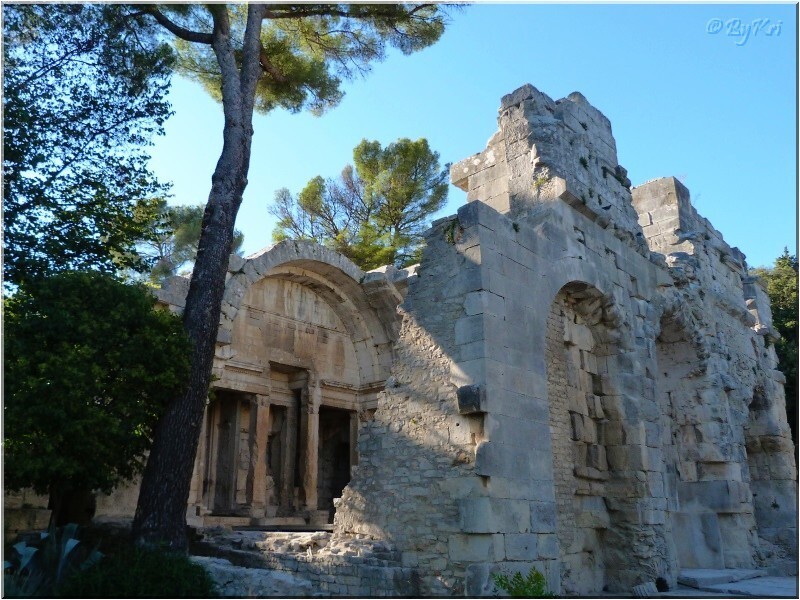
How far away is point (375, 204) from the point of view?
66.1ft

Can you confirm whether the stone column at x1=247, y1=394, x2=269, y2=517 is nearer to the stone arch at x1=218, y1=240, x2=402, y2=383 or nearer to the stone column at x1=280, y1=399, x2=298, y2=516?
the stone column at x1=280, y1=399, x2=298, y2=516

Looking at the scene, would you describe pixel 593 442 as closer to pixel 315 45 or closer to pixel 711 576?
pixel 711 576

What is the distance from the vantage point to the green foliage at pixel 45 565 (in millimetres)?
5582

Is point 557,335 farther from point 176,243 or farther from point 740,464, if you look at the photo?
point 176,243

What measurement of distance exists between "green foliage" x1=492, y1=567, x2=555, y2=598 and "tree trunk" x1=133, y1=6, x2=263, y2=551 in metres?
3.08

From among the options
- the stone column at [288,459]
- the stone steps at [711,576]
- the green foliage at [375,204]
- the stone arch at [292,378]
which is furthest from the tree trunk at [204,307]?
the green foliage at [375,204]

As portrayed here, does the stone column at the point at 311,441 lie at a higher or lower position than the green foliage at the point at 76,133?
lower

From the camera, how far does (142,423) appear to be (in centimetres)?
736

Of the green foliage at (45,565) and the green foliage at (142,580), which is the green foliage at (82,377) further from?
the green foliage at (142,580)

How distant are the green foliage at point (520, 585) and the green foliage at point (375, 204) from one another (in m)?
12.6

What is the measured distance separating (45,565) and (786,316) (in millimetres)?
19704

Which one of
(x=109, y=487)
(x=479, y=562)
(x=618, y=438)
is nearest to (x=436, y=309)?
(x=479, y=562)

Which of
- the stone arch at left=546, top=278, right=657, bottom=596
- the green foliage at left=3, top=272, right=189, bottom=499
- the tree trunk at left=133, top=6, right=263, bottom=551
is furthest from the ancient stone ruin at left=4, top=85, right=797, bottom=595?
the green foliage at left=3, top=272, right=189, bottom=499

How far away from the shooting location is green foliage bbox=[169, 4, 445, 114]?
11.5 meters
